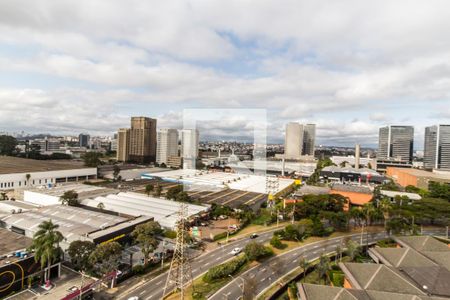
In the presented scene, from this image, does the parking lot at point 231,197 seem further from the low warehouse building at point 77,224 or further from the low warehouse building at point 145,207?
the low warehouse building at point 77,224

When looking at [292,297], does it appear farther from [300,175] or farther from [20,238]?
[300,175]

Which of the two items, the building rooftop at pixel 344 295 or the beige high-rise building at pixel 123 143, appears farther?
the beige high-rise building at pixel 123 143

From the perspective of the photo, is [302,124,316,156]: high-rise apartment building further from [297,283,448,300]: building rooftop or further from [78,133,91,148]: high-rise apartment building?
[78,133,91,148]: high-rise apartment building

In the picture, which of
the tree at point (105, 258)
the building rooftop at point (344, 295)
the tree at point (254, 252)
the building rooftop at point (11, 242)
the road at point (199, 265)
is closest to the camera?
the building rooftop at point (344, 295)

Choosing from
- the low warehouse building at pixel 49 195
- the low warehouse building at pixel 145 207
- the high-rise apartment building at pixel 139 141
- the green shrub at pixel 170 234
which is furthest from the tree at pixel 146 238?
the high-rise apartment building at pixel 139 141

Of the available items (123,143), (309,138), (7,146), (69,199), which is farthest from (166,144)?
(309,138)

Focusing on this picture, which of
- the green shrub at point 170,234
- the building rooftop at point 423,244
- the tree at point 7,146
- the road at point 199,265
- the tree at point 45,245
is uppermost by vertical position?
the tree at point 7,146
